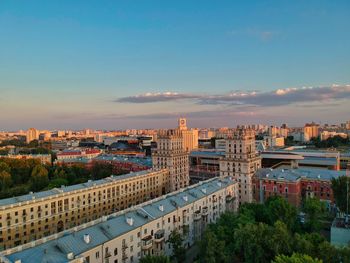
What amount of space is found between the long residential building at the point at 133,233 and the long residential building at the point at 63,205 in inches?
694

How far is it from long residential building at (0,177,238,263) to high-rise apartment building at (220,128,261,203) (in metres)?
12.8

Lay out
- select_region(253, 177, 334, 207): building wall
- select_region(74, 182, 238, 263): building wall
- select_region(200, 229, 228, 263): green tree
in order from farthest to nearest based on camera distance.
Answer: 1. select_region(253, 177, 334, 207): building wall
2. select_region(74, 182, 238, 263): building wall
3. select_region(200, 229, 228, 263): green tree

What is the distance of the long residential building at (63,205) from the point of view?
41.7m

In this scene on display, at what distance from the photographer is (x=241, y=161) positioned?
61.6 m

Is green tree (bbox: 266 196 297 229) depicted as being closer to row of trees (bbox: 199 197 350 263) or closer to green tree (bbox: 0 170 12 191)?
row of trees (bbox: 199 197 350 263)

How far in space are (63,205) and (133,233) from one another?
22.3 metres

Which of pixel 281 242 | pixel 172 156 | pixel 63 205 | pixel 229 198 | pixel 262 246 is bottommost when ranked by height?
pixel 229 198

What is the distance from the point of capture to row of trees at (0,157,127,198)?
7144cm

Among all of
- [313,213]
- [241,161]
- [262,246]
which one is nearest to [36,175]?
[241,161]

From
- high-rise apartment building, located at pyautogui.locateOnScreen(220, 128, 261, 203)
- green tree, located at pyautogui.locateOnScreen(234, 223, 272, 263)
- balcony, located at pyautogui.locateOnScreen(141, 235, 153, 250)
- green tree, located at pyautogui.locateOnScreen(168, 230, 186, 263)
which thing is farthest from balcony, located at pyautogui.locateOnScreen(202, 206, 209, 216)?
high-rise apartment building, located at pyautogui.locateOnScreen(220, 128, 261, 203)

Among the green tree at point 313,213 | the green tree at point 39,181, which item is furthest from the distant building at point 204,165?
the green tree at point 39,181

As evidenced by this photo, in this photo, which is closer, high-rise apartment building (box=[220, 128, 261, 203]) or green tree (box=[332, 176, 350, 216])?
green tree (box=[332, 176, 350, 216])

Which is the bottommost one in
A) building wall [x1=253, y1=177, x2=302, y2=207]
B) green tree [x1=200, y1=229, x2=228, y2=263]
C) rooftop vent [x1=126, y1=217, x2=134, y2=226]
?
building wall [x1=253, y1=177, x2=302, y2=207]

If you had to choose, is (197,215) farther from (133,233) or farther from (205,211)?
(133,233)
